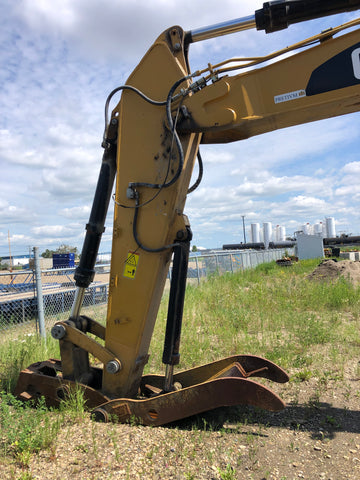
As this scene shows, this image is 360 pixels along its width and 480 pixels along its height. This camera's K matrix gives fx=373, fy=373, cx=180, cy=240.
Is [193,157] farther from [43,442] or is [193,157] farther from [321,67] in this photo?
[43,442]

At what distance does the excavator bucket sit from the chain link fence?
8.45ft

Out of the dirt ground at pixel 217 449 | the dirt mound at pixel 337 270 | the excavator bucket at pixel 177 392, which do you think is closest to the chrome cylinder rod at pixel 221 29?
the excavator bucket at pixel 177 392

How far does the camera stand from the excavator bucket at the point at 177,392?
2977 millimetres

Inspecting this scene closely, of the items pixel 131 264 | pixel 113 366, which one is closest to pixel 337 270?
pixel 131 264

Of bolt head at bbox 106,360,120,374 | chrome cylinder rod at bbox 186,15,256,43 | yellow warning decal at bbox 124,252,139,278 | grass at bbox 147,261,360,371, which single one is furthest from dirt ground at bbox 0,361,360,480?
chrome cylinder rod at bbox 186,15,256,43

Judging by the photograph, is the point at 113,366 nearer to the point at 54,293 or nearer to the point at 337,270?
the point at 54,293

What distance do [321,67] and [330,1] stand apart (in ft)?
1.86

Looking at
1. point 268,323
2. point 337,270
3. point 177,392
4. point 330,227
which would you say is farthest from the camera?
point 330,227

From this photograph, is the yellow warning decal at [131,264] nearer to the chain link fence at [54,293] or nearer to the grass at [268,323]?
the grass at [268,323]

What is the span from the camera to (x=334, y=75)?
3008 millimetres

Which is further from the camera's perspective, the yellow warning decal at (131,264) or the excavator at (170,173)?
the yellow warning decal at (131,264)

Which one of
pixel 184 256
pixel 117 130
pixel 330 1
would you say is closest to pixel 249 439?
pixel 184 256

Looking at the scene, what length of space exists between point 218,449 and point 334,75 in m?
3.11

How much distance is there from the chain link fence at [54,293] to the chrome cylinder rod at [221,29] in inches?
173
